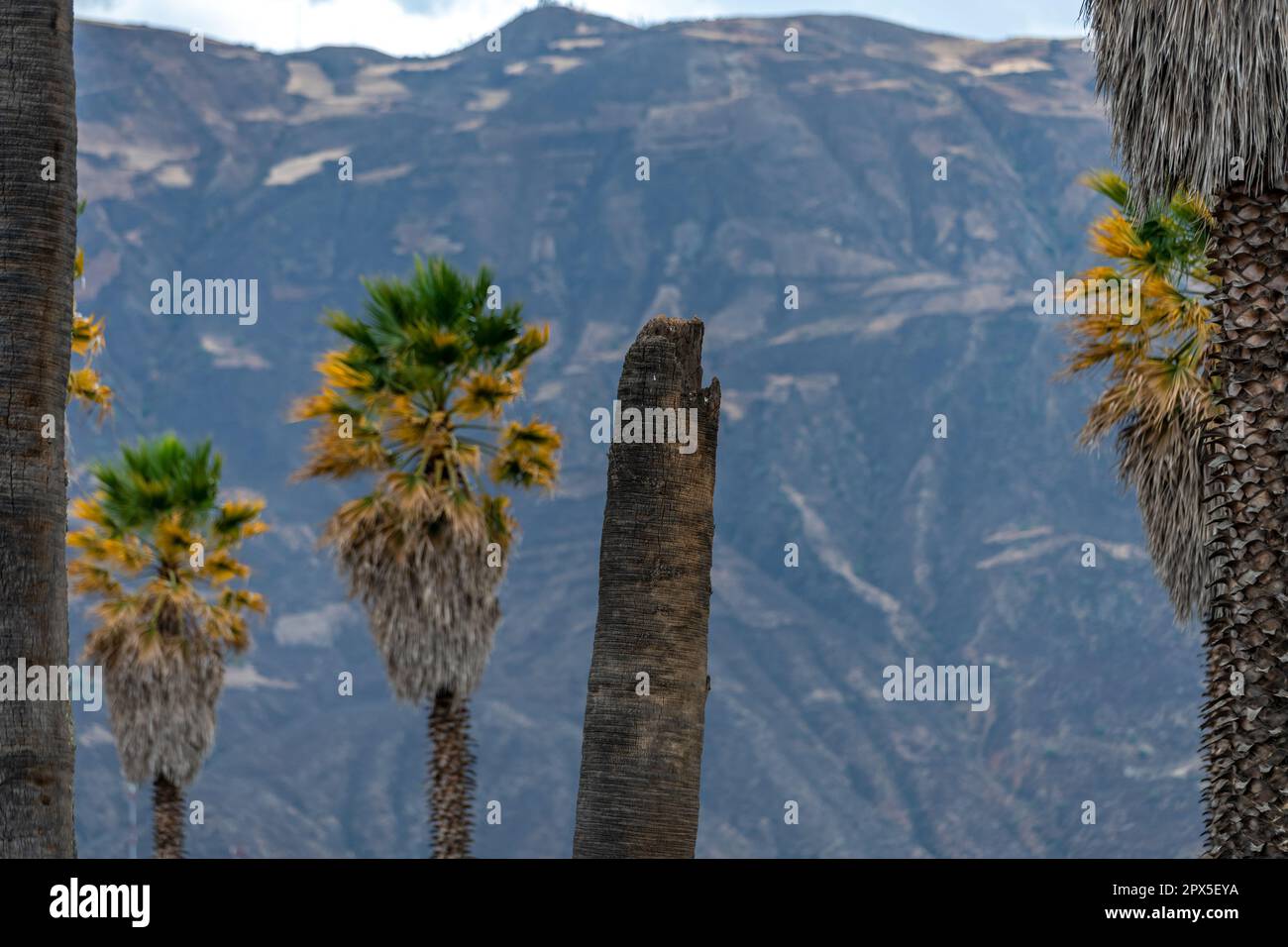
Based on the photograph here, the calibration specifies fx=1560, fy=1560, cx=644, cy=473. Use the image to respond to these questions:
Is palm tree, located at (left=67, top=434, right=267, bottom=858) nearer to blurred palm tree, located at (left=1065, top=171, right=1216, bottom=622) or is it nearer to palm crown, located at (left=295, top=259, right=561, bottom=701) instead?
palm crown, located at (left=295, top=259, right=561, bottom=701)

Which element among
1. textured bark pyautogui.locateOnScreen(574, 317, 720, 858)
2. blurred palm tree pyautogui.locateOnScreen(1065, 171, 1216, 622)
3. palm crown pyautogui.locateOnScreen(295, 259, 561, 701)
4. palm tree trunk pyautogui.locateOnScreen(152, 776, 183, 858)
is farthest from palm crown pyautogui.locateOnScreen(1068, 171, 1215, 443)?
palm tree trunk pyautogui.locateOnScreen(152, 776, 183, 858)

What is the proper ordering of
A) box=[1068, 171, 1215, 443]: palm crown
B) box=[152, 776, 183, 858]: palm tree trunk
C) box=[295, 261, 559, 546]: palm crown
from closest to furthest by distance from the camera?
box=[1068, 171, 1215, 443]: palm crown, box=[295, 261, 559, 546]: palm crown, box=[152, 776, 183, 858]: palm tree trunk

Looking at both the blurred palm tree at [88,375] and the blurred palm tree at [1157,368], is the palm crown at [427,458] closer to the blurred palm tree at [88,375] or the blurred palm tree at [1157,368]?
the blurred palm tree at [88,375]

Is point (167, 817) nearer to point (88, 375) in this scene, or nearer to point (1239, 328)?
point (88, 375)

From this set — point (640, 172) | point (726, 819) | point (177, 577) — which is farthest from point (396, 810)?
point (177, 577)

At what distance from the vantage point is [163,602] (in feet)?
88.8

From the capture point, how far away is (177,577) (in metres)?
27.5

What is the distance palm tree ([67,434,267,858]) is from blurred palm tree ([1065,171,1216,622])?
49.9ft

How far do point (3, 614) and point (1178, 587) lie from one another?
13.9 m

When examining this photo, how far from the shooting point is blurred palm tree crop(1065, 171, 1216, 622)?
17828 mm

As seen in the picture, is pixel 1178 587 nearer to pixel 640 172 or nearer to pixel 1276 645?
pixel 1276 645
